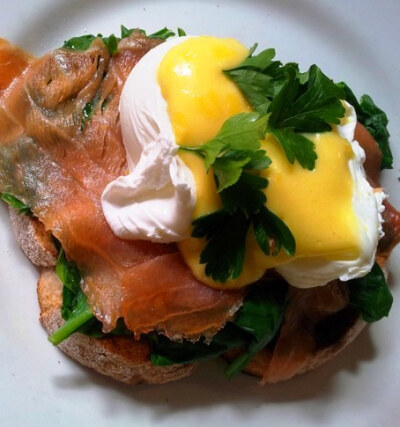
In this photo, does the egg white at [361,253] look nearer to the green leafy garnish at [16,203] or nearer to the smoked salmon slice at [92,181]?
the smoked salmon slice at [92,181]

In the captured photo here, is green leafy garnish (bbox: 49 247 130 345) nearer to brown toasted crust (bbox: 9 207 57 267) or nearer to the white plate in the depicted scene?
brown toasted crust (bbox: 9 207 57 267)

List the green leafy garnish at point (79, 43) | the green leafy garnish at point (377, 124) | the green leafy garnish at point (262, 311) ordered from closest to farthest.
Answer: the green leafy garnish at point (262, 311) < the green leafy garnish at point (79, 43) < the green leafy garnish at point (377, 124)

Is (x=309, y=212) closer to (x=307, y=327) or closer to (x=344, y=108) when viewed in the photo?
(x=344, y=108)

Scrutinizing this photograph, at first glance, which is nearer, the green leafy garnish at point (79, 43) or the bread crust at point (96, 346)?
the bread crust at point (96, 346)

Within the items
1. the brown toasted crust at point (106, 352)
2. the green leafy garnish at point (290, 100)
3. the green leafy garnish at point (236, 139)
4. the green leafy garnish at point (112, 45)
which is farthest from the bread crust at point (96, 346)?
the green leafy garnish at point (290, 100)

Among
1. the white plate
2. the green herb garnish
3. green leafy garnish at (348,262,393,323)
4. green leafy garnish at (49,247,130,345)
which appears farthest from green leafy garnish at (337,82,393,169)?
green leafy garnish at (49,247,130,345)

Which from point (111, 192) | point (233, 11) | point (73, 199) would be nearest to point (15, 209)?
point (73, 199)

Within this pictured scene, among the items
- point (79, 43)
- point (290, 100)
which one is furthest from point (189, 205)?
point (79, 43)
